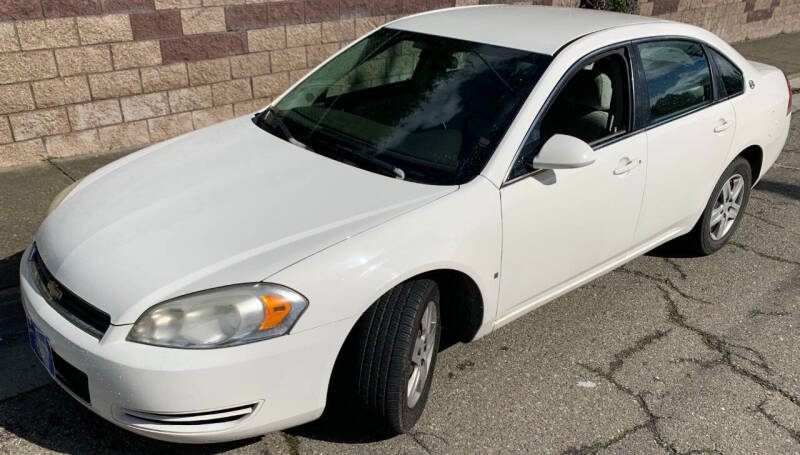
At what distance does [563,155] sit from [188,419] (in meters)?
1.84

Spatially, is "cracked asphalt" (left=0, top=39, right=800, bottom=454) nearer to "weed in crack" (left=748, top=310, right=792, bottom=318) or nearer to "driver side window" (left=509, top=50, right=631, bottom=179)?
"weed in crack" (left=748, top=310, right=792, bottom=318)

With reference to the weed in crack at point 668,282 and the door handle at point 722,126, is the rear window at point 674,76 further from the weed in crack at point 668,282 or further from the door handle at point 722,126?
the weed in crack at point 668,282

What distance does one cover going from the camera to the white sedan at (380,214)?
253 cm

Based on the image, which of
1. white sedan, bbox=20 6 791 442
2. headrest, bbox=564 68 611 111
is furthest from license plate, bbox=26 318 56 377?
headrest, bbox=564 68 611 111

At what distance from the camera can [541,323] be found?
13.0ft

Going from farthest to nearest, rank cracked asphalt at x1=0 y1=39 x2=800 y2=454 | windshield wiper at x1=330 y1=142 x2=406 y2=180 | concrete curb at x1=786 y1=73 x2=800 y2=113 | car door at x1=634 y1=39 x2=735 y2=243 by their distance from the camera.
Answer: concrete curb at x1=786 y1=73 x2=800 y2=113 → car door at x1=634 y1=39 x2=735 y2=243 → windshield wiper at x1=330 y1=142 x2=406 y2=180 → cracked asphalt at x1=0 y1=39 x2=800 y2=454

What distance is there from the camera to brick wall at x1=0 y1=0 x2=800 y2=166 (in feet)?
18.0

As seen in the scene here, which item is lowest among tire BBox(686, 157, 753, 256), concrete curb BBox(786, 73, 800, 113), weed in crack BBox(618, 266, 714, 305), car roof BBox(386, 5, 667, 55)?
concrete curb BBox(786, 73, 800, 113)

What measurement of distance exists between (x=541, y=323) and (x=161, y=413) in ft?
7.06

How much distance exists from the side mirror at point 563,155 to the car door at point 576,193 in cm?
9

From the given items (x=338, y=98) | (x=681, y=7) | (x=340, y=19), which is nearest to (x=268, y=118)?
(x=338, y=98)

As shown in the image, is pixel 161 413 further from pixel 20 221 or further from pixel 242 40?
pixel 242 40

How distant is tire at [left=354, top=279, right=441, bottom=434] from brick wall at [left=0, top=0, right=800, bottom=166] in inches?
160

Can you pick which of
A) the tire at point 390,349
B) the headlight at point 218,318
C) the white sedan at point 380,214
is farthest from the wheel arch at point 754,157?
the headlight at point 218,318
